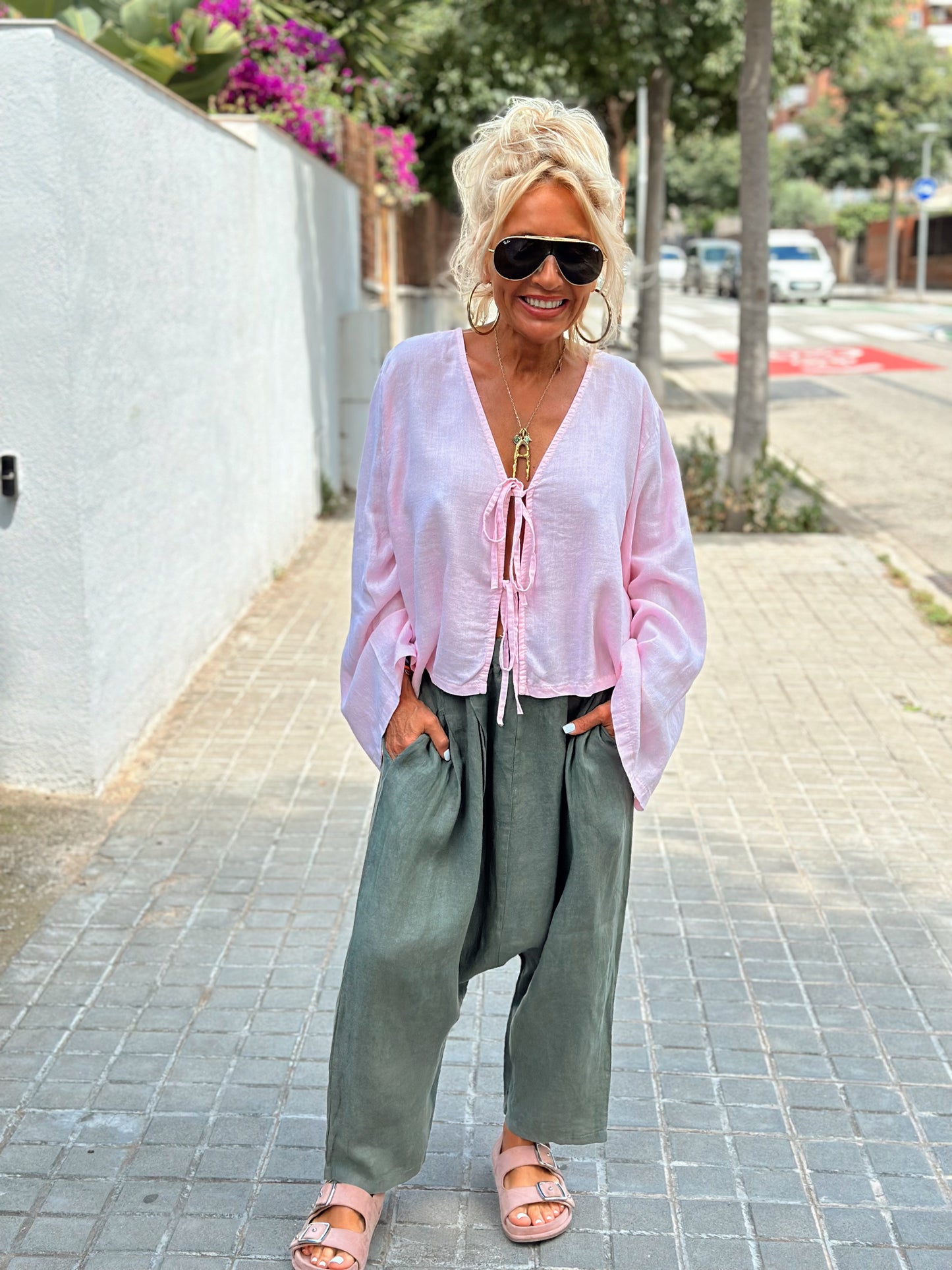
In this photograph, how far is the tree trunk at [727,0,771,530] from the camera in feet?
33.2

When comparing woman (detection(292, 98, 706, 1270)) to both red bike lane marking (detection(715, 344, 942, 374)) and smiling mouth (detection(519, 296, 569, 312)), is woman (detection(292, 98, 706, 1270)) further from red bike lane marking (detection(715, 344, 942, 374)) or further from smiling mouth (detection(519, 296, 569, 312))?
red bike lane marking (detection(715, 344, 942, 374))

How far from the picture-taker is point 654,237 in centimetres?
1862

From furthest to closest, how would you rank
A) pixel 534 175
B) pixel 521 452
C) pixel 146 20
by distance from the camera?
pixel 146 20 → pixel 521 452 → pixel 534 175

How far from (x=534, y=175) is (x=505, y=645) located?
2.53 feet

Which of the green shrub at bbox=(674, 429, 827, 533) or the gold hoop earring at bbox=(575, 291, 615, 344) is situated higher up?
the gold hoop earring at bbox=(575, 291, 615, 344)

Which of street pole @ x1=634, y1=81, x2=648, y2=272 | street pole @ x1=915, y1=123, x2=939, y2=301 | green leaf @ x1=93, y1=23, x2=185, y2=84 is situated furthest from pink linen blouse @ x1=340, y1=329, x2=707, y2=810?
street pole @ x1=915, y1=123, x2=939, y2=301

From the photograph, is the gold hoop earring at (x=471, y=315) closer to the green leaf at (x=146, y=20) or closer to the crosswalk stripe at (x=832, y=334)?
the green leaf at (x=146, y=20)

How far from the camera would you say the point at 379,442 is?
2605 mm

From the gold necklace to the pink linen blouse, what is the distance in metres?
0.04

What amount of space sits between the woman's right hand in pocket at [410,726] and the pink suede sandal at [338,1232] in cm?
79

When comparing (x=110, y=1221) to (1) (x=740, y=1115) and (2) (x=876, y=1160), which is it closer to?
(1) (x=740, y=1115)

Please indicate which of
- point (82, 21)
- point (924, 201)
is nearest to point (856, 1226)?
point (82, 21)

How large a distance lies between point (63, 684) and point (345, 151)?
8.51m

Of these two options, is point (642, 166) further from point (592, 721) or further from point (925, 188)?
point (925, 188)
